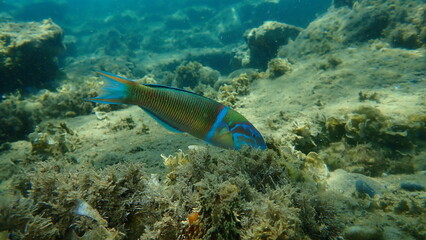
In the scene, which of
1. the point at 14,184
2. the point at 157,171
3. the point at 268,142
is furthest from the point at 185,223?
the point at 14,184

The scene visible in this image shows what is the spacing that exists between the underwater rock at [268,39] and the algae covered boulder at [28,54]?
1120 centimetres

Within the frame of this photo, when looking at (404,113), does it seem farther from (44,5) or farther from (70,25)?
(44,5)

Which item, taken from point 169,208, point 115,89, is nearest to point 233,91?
point 115,89

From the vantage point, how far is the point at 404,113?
4.57 metres

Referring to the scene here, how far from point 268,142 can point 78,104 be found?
647 cm

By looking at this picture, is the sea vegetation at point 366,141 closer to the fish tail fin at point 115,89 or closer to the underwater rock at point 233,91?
the underwater rock at point 233,91

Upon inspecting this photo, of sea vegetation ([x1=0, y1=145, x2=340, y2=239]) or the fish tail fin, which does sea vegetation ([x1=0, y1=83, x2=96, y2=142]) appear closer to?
the fish tail fin

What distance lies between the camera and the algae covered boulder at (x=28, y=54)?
34.0 ft

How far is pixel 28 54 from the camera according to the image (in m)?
10.9

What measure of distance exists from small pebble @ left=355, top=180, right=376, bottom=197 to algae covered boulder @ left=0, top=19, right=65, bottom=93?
14.0 meters

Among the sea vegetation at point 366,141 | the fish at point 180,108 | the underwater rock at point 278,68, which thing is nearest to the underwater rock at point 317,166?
the sea vegetation at point 366,141

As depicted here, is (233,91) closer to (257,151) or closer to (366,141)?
(366,141)

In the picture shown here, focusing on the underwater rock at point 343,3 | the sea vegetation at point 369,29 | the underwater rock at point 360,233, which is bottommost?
the underwater rock at point 360,233

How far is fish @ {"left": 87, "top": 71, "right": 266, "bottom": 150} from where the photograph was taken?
2.26m
